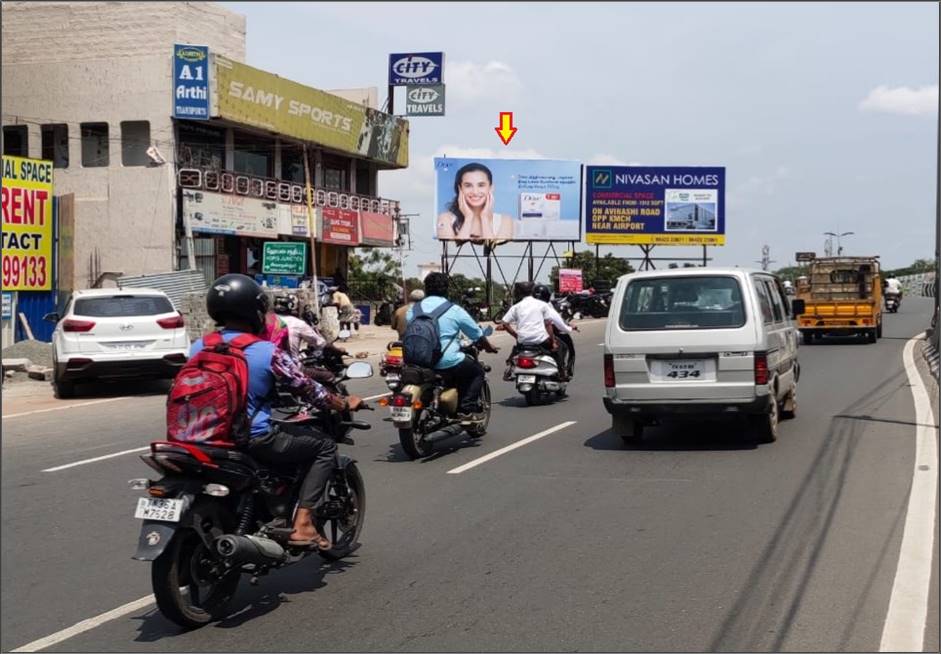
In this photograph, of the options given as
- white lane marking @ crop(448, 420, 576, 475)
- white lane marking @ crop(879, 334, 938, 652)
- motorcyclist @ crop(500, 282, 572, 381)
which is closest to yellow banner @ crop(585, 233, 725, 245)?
motorcyclist @ crop(500, 282, 572, 381)

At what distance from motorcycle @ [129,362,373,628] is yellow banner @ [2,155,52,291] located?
20090mm

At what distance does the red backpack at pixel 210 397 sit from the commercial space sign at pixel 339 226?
112 ft

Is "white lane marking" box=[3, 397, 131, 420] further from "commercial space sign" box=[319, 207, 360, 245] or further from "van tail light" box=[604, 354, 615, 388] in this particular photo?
"commercial space sign" box=[319, 207, 360, 245]

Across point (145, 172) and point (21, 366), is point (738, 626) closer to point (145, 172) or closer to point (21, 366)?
point (21, 366)

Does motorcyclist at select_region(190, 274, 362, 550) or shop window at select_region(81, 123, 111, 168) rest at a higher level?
shop window at select_region(81, 123, 111, 168)

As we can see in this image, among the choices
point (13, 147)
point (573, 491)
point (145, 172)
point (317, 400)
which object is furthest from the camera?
point (13, 147)

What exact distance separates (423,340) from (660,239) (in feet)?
145

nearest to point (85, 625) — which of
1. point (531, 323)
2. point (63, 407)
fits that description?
point (531, 323)

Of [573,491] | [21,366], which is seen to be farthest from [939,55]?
[21,366]

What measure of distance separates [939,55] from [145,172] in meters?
26.4

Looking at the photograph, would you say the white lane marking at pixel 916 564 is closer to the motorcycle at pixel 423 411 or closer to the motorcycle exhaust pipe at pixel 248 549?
the motorcycle exhaust pipe at pixel 248 549

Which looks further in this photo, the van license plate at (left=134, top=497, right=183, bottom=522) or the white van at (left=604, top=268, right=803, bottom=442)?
the white van at (left=604, top=268, right=803, bottom=442)

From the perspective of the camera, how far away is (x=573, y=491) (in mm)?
8672

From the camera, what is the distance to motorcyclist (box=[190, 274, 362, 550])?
17.1ft
